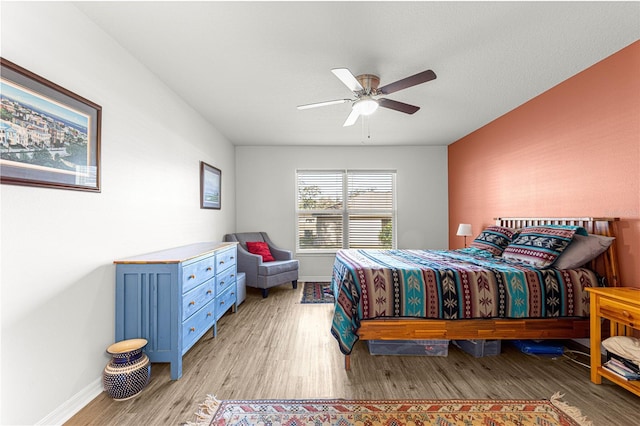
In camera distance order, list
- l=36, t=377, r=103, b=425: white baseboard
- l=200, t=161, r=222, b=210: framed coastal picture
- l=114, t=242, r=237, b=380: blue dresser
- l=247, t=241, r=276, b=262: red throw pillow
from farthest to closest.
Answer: l=247, t=241, r=276, b=262: red throw pillow < l=200, t=161, r=222, b=210: framed coastal picture < l=114, t=242, r=237, b=380: blue dresser < l=36, t=377, r=103, b=425: white baseboard

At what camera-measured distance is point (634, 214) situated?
2.32m

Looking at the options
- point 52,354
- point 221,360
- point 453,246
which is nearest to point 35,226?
point 52,354

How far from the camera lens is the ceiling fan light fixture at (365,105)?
270cm

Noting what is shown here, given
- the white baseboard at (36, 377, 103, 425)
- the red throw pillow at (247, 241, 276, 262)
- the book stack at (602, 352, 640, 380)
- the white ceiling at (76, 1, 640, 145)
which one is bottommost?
the white baseboard at (36, 377, 103, 425)

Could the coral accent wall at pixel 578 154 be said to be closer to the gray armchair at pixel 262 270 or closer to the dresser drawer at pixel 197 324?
the gray armchair at pixel 262 270

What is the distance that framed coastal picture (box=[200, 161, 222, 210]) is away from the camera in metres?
3.86

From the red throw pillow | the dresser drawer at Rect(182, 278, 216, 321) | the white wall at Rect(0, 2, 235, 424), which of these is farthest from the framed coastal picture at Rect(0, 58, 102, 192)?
the red throw pillow

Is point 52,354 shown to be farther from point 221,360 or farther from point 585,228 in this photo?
point 585,228

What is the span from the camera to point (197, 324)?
2.47 metres

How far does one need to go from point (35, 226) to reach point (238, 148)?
4161mm

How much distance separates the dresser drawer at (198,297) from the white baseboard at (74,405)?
68 centimetres

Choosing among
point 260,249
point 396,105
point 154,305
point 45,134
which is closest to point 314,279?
point 260,249

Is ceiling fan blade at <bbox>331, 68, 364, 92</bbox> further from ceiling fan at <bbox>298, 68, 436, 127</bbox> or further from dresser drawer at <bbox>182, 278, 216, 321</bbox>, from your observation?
dresser drawer at <bbox>182, 278, 216, 321</bbox>

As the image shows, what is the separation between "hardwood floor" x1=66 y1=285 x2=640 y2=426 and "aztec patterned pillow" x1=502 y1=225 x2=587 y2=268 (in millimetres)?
871
